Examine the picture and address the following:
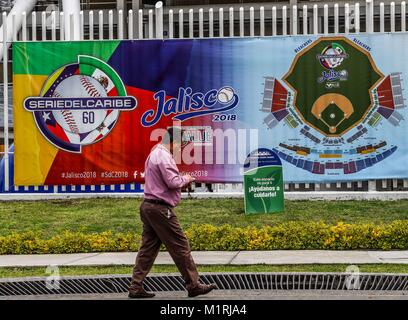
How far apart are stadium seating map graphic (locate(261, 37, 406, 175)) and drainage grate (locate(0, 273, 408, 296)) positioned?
6.71 meters

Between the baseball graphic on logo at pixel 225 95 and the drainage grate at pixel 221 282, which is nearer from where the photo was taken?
the drainage grate at pixel 221 282

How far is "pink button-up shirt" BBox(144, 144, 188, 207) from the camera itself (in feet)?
30.1

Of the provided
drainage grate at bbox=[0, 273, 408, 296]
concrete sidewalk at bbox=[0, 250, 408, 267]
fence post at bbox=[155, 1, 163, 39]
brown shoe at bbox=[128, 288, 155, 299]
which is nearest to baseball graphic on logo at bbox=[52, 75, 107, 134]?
fence post at bbox=[155, 1, 163, 39]

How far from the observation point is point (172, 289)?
10156 millimetres

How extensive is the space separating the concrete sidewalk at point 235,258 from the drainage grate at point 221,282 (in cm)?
119

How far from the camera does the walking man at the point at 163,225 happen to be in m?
9.16

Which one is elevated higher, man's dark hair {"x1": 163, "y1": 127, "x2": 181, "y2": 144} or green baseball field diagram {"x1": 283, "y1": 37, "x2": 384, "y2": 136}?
green baseball field diagram {"x1": 283, "y1": 37, "x2": 384, "y2": 136}

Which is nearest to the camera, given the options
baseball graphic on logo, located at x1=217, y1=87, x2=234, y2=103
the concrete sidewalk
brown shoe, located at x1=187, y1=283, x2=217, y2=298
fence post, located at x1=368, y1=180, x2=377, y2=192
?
brown shoe, located at x1=187, y1=283, x2=217, y2=298

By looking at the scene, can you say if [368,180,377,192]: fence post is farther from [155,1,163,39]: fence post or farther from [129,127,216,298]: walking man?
[129,127,216,298]: walking man

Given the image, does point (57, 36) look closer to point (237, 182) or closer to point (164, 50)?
point (164, 50)

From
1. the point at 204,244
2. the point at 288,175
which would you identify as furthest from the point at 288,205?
the point at 204,244

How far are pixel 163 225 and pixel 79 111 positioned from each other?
8.36 metres

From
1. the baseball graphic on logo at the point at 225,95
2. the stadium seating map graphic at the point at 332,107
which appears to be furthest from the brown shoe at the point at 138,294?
the baseball graphic on logo at the point at 225,95

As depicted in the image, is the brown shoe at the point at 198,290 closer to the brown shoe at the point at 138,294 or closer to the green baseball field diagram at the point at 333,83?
the brown shoe at the point at 138,294
